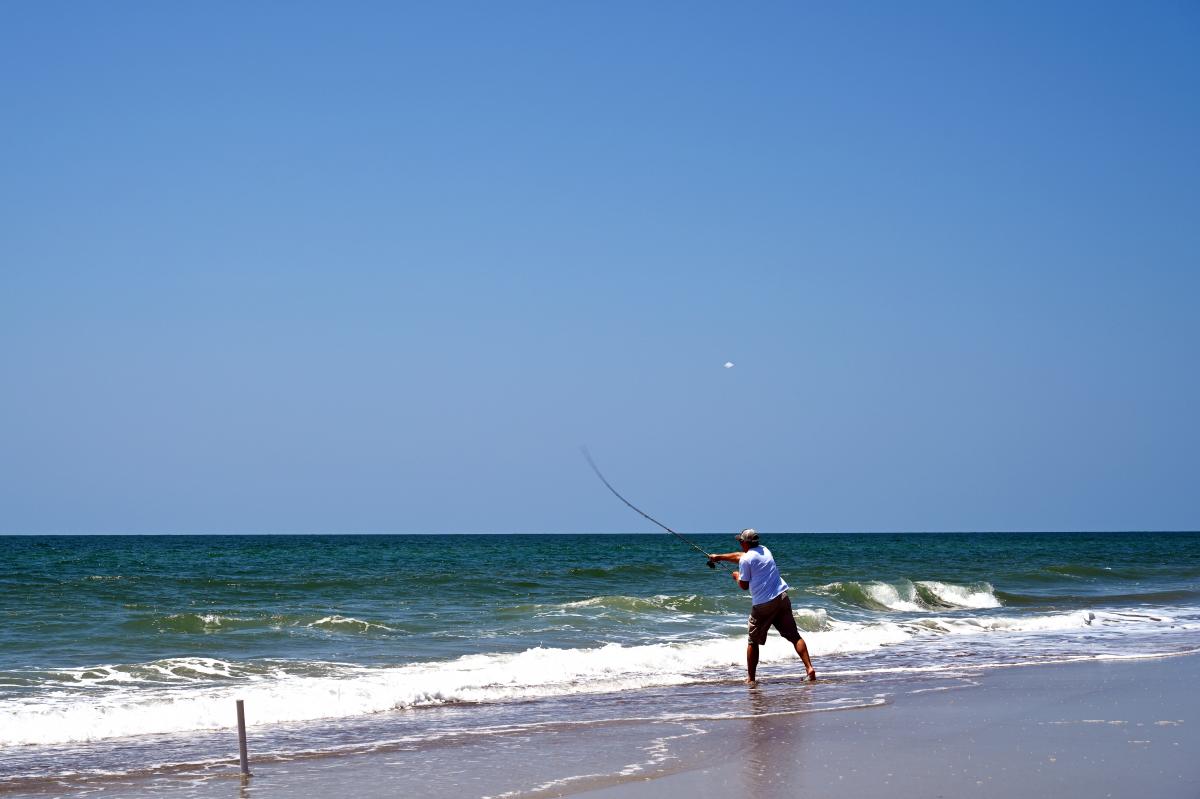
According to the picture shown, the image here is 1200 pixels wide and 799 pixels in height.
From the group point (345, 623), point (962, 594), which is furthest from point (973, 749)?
point (962, 594)

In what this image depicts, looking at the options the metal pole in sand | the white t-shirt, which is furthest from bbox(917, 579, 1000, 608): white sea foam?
the metal pole in sand

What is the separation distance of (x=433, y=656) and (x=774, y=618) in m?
4.25

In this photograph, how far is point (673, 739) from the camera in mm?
7801

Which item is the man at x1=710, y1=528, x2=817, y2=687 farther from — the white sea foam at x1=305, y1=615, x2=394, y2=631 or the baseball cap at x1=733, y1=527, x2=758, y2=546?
the white sea foam at x1=305, y1=615, x2=394, y2=631

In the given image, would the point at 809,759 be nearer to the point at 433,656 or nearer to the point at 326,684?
the point at 326,684

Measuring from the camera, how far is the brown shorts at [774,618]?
10.9 m

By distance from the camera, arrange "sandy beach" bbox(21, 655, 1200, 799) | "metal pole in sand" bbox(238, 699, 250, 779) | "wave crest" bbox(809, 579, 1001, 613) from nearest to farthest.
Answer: "sandy beach" bbox(21, 655, 1200, 799) → "metal pole in sand" bbox(238, 699, 250, 779) → "wave crest" bbox(809, 579, 1001, 613)

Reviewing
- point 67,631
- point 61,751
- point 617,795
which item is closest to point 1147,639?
point 617,795

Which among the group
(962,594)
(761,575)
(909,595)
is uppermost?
(761,575)

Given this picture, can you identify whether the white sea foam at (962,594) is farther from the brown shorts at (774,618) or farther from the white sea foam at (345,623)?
the brown shorts at (774,618)

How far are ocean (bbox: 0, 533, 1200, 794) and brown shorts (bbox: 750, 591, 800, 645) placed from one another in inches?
18.6

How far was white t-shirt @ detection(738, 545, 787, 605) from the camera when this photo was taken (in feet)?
35.8

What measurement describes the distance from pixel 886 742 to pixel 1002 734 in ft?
2.74

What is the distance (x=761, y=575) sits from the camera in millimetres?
10922
